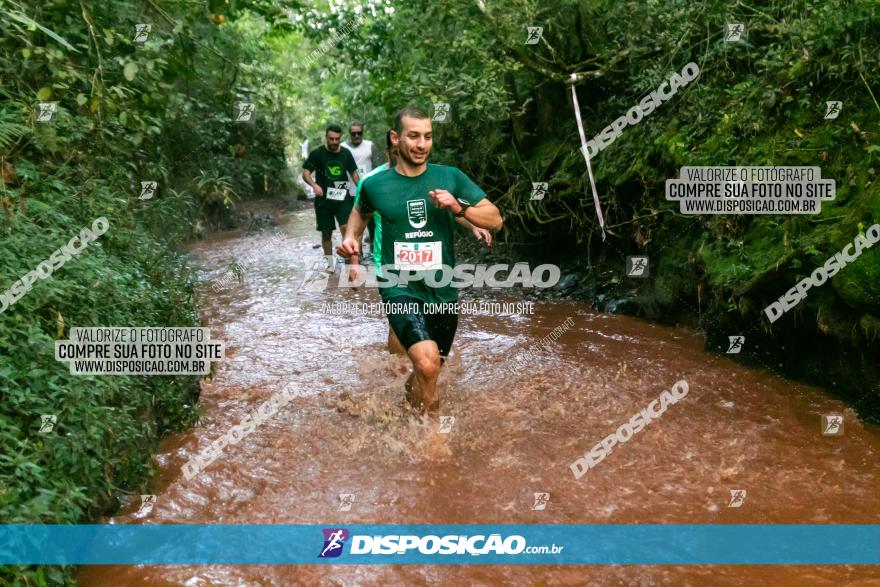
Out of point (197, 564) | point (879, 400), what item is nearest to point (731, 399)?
point (879, 400)

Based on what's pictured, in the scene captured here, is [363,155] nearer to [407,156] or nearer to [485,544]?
[407,156]

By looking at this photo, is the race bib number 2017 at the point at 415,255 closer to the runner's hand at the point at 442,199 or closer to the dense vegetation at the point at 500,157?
the runner's hand at the point at 442,199

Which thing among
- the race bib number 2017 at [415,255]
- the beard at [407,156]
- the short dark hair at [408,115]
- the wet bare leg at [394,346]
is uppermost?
the short dark hair at [408,115]

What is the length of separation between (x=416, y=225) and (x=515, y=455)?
64.1 inches

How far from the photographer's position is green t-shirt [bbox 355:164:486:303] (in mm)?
4559

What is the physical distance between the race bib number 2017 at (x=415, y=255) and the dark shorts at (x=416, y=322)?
212 millimetres

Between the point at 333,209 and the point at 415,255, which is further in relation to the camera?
the point at 333,209

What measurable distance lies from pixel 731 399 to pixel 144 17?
5.36m

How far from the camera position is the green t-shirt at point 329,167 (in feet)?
31.2

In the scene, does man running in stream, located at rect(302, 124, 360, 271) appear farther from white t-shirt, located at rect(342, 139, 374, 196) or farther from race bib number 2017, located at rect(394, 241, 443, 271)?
race bib number 2017, located at rect(394, 241, 443, 271)

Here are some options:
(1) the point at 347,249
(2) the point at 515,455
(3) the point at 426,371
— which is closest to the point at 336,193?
(1) the point at 347,249

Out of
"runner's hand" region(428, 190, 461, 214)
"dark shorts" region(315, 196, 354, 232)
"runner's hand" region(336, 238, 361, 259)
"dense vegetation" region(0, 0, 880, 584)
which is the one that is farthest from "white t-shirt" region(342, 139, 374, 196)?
"runner's hand" region(428, 190, 461, 214)

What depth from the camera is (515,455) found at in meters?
4.54

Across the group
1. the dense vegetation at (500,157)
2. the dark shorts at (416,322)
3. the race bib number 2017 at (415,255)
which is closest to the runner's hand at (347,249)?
the race bib number 2017 at (415,255)
